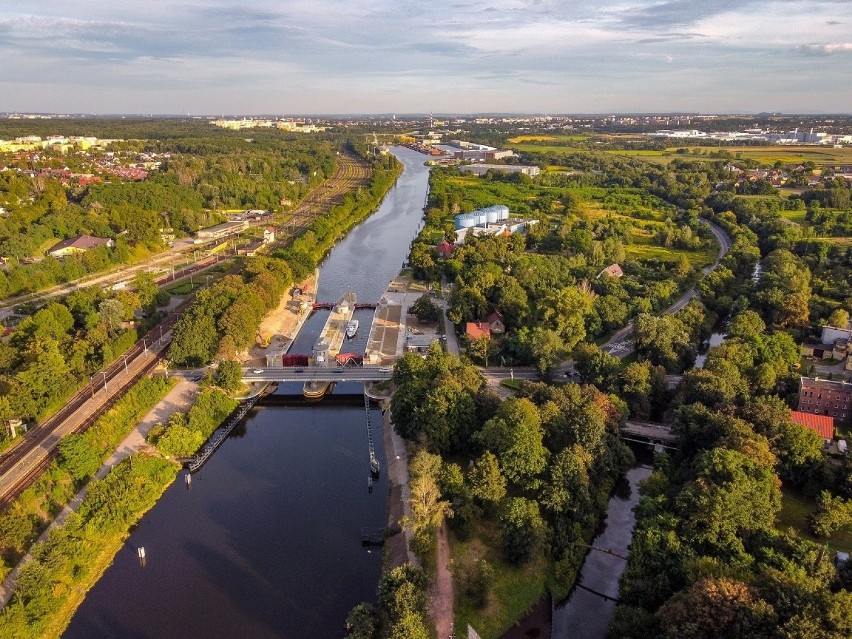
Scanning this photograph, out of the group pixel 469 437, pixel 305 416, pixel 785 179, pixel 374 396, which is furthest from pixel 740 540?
pixel 785 179

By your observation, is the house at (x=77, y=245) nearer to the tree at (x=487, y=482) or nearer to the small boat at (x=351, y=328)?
the small boat at (x=351, y=328)

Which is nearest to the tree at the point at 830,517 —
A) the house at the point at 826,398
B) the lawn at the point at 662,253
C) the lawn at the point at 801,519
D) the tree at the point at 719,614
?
the lawn at the point at 801,519

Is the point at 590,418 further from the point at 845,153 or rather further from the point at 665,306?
the point at 845,153

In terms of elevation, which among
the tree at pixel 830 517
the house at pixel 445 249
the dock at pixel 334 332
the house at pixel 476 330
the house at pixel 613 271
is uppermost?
the house at pixel 445 249

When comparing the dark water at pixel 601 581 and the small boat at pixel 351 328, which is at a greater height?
the small boat at pixel 351 328

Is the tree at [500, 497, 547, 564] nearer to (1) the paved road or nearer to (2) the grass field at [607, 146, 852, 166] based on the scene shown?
(1) the paved road

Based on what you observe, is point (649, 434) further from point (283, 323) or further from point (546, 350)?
point (283, 323)

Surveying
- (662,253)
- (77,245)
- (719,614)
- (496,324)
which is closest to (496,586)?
(719,614)
